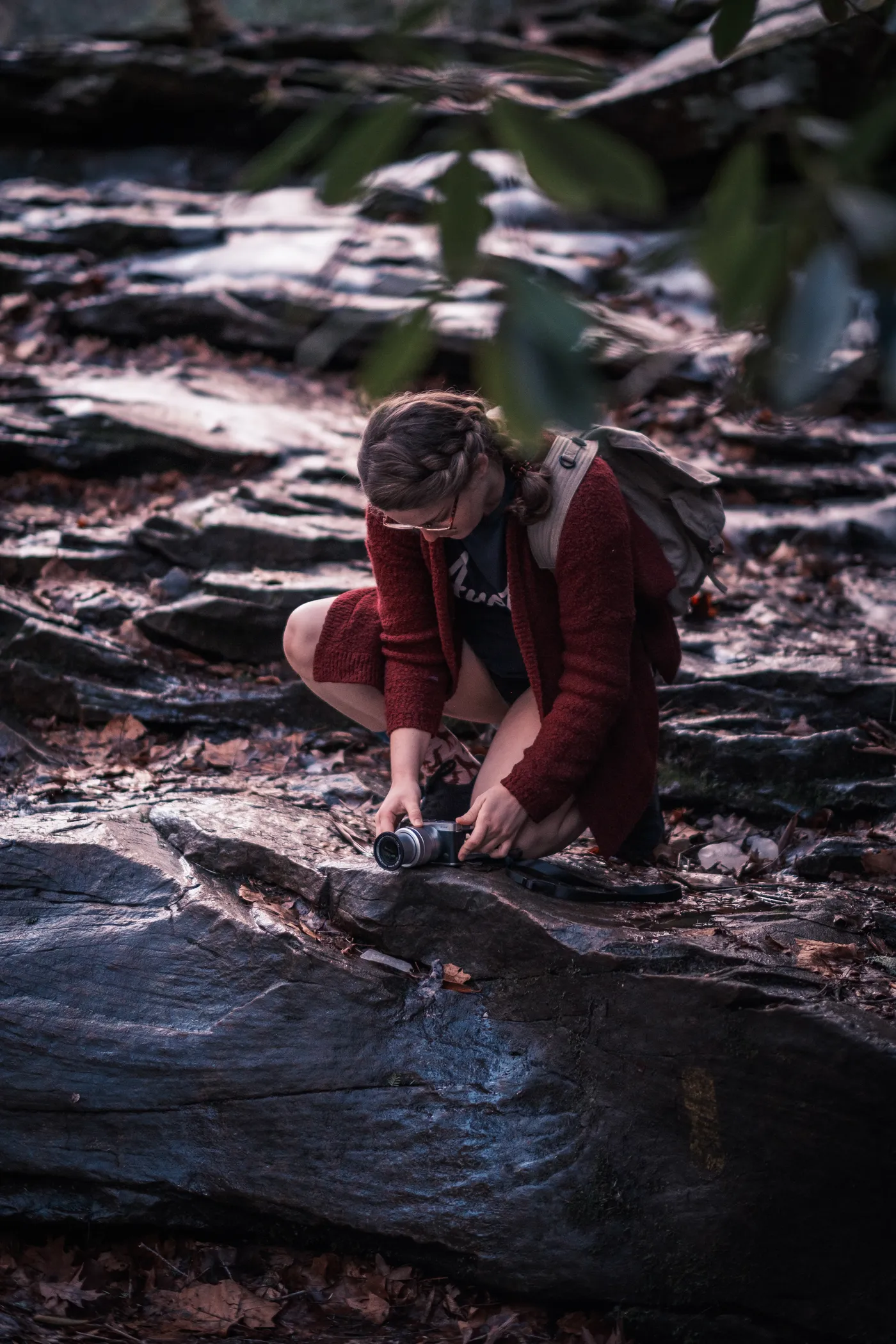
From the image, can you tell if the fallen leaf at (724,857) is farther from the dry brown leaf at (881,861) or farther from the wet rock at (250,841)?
the wet rock at (250,841)

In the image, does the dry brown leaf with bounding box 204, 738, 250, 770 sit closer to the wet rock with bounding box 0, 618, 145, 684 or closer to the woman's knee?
the wet rock with bounding box 0, 618, 145, 684

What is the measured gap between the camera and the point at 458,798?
11.0 feet

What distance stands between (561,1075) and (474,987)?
33 centimetres

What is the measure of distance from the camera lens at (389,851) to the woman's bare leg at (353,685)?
0.50 meters

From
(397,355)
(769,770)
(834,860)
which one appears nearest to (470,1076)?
(834,860)

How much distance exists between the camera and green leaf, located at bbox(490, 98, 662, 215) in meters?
0.71

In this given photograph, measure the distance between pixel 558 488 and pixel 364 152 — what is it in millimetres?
2057

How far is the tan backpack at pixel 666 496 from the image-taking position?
9.37 ft

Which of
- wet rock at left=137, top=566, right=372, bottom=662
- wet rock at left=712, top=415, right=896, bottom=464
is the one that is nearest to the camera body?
wet rock at left=137, top=566, right=372, bottom=662

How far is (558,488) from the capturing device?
110 inches

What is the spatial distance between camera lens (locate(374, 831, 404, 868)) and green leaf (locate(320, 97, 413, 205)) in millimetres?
2292

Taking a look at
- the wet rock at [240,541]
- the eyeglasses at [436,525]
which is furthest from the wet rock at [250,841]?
the wet rock at [240,541]

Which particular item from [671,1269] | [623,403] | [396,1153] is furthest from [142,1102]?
[623,403]

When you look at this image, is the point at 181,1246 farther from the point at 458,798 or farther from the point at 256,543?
the point at 256,543
